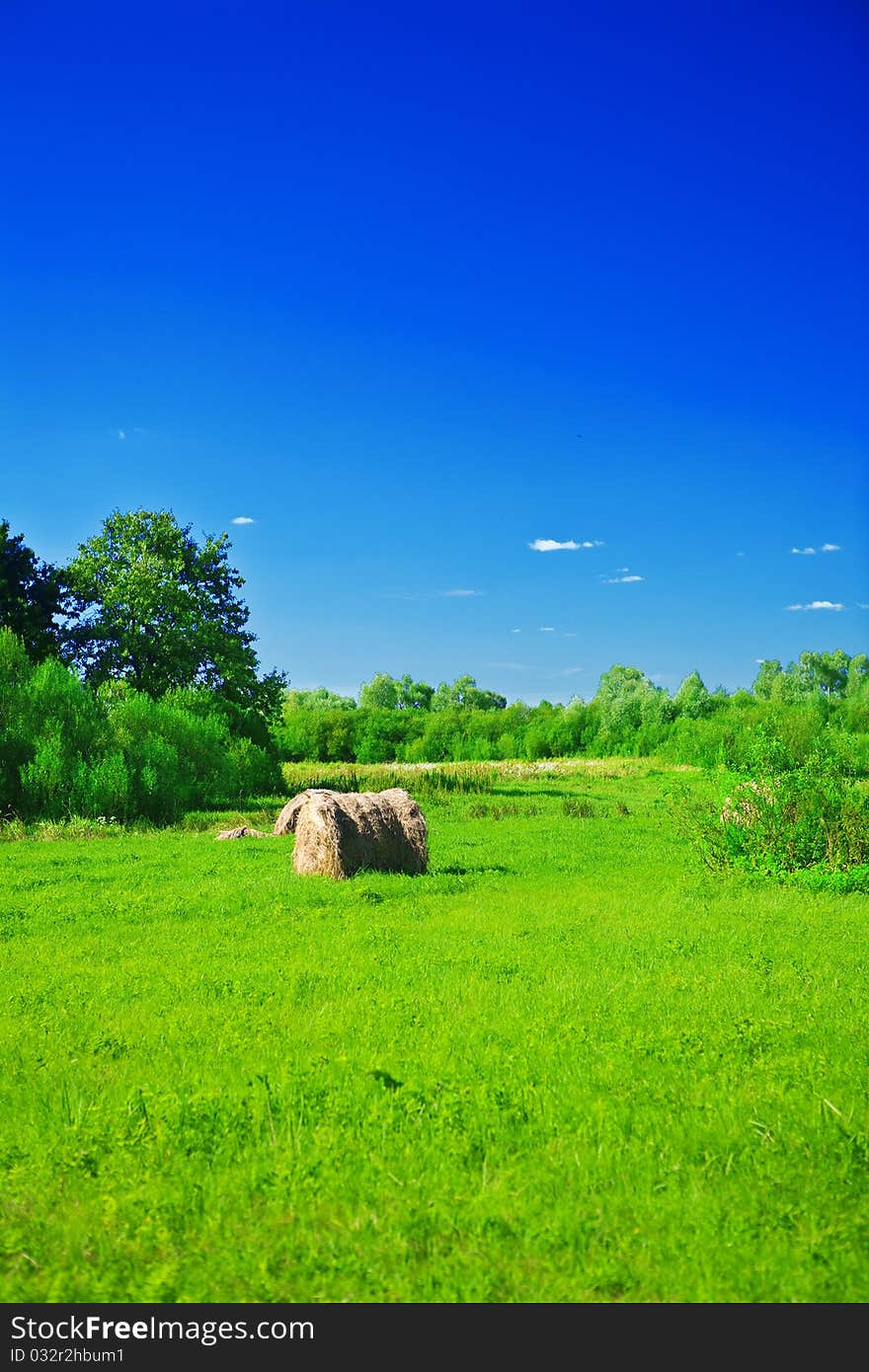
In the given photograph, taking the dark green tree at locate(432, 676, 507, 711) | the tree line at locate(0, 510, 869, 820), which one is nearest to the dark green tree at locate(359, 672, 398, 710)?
the dark green tree at locate(432, 676, 507, 711)

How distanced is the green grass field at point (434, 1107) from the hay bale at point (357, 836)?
2.79m

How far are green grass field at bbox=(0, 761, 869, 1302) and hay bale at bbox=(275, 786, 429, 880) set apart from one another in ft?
9.14

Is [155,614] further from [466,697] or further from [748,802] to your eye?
[466,697]

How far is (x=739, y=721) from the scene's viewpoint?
58.9 metres

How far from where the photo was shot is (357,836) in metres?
15.2

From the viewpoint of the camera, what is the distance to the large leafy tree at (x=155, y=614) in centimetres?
3706

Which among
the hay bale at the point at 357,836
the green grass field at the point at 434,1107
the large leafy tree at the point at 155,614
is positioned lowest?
the green grass field at the point at 434,1107

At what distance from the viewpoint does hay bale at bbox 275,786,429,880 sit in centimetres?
1501

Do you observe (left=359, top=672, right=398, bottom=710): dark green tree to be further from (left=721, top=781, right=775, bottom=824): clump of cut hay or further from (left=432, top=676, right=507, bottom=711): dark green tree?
(left=721, top=781, right=775, bottom=824): clump of cut hay

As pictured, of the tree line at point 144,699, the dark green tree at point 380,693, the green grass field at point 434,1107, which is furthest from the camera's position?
the dark green tree at point 380,693

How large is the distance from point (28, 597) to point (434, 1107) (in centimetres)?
3628

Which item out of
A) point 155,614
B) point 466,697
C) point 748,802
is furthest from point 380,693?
point 748,802

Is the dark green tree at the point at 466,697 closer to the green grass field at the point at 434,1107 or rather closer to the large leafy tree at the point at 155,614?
the large leafy tree at the point at 155,614

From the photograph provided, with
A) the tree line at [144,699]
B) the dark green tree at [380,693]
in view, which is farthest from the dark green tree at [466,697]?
the tree line at [144,699]
